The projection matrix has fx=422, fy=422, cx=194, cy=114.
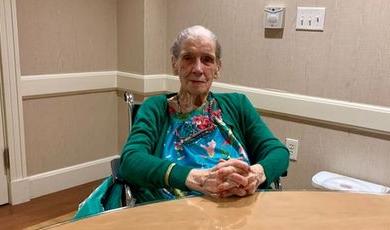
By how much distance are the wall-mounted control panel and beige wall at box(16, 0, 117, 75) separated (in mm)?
1235

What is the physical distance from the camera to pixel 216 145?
1647 millimetres

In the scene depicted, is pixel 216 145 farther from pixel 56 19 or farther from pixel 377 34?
pixel 56 19

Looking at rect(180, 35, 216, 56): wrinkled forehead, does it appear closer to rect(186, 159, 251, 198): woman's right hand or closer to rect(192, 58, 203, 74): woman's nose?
rect(192, 58, 203, 74): woman's nose

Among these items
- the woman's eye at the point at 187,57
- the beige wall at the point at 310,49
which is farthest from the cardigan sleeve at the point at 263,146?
the beige wall at the point at 310,49

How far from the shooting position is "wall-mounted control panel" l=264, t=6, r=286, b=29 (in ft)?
7.64

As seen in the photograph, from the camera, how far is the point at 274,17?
2348 millimetres

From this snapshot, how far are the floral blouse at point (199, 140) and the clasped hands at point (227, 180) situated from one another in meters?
0.32

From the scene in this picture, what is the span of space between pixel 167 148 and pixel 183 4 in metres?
1.49

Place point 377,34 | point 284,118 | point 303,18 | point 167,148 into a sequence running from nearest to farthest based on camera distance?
point 167,148
point 377,34
point 303,18
point 284,118

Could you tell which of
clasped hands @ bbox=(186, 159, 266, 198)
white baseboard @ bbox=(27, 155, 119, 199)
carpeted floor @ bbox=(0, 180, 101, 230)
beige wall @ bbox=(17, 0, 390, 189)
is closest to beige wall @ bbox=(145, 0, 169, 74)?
beige wall @ bbox=(17, 0, 390, 189)

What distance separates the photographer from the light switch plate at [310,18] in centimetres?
220

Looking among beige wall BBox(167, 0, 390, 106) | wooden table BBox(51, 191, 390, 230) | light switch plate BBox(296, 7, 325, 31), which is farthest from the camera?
light switch plate BBox(296, 7, 325, 31)

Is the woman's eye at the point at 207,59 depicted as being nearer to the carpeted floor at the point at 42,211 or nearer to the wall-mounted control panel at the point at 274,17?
the wall-mounted control panel at the point at 274,17

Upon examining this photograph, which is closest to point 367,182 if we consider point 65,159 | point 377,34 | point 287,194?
point 377,34
